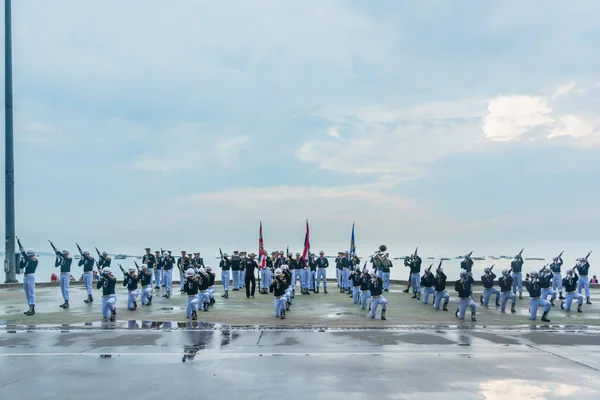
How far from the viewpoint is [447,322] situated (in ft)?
61.9

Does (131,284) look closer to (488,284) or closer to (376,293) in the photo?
(376,293)

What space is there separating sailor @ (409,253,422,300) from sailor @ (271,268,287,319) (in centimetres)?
964

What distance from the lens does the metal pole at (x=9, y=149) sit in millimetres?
29594

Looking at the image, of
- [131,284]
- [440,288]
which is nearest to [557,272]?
[440,288]

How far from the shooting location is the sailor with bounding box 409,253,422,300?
88.0ft

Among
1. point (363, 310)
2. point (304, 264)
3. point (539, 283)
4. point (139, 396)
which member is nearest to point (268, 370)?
point (139, 396)

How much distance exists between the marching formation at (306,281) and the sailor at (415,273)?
0.06 meters

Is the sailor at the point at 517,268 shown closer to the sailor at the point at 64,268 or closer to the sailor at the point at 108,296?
the sailor at the point at 108,296

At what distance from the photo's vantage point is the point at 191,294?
760 inches

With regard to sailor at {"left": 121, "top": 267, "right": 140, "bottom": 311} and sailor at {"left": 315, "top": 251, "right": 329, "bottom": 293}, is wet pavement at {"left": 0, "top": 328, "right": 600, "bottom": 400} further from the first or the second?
sailor at {"left": 315, "top": 251, "right": 329, "bottom": 293}

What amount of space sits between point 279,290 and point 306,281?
10.2 m

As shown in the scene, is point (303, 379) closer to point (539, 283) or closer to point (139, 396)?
point (139, 396)

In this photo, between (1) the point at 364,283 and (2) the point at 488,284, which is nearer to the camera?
(1) the point at 364,283

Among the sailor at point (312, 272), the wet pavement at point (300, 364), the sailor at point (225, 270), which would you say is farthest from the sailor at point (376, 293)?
the sailor at point (225, 270)
